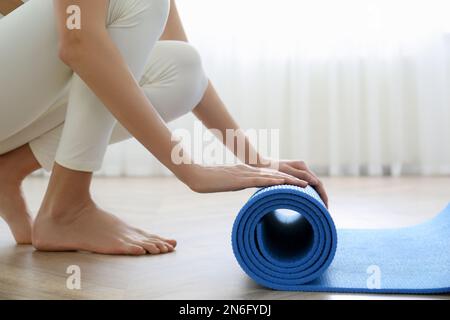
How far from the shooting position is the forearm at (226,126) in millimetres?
1318

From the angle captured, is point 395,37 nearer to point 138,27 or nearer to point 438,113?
point 438,113

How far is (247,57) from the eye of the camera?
3.51m

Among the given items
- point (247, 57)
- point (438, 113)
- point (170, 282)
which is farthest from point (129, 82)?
point (438, 113)

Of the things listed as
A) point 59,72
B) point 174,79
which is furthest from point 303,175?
point 59,72

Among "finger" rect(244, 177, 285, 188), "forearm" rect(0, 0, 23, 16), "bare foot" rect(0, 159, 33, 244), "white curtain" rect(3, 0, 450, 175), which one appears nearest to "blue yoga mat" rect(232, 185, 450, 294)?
"finger" rect(244, 177, 285, 188)

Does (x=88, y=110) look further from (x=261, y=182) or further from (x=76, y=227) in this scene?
(x=261, y=182)

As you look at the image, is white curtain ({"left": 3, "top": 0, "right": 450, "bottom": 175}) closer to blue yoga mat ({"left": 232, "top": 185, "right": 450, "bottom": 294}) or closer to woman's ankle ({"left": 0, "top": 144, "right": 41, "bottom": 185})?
woman's ankle ({"left": 0, "top": 144, "right": 41, "bottom": 185})

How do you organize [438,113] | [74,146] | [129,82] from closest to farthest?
[129,82] < [74,146] < [438,113]

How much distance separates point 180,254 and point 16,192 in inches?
16.2

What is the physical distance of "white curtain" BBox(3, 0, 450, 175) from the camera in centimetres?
342

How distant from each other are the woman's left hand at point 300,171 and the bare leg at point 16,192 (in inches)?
21.1

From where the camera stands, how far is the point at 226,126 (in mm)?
1383

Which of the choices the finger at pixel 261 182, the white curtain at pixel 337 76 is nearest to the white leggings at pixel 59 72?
the finger at pixel 261 182

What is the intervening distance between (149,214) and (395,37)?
214cm
